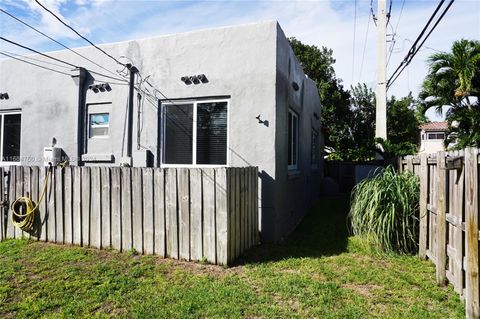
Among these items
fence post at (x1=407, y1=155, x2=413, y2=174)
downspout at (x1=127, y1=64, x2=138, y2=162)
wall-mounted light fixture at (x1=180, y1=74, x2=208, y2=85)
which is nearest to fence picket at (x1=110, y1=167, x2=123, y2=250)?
downspout at (x1=127, y1=64, x2=138, y2=162)

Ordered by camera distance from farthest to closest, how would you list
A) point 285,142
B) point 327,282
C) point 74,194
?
point 285,142
point 74,194
point 327,282

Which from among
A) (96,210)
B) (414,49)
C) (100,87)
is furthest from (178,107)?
(414,49)

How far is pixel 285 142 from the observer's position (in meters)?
6.91

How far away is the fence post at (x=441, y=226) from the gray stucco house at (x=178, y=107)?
8.79 feet

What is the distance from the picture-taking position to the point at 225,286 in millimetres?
4020

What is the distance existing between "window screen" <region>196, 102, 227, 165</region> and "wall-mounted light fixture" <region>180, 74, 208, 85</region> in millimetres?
463

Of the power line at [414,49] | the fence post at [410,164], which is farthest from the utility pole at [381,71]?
the fence post at [410,164]

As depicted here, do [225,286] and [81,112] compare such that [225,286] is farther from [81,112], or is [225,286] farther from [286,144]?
[81,112]

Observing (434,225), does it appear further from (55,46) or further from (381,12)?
(381,12)

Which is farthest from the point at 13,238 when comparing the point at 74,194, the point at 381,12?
the point at 381,12

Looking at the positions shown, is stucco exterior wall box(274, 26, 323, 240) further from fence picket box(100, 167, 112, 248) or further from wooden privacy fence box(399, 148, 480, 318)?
fence picket box(100, 167, 112, 248)

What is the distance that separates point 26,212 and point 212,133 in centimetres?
378

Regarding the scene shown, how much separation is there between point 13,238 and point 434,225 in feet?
24.0

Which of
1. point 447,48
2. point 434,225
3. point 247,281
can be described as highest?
point 447,48
